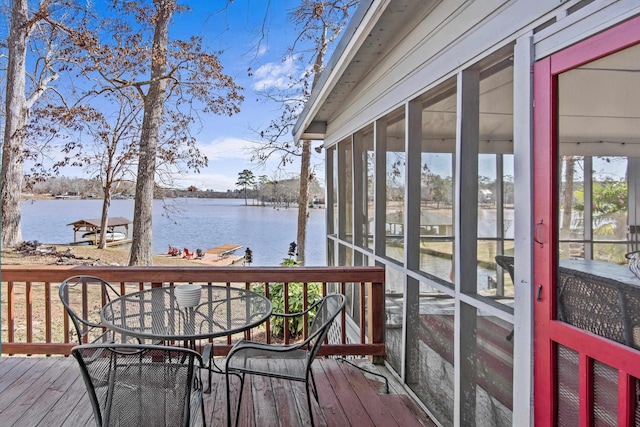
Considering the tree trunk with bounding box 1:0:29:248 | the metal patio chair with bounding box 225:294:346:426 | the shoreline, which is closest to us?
the metal patio chair with bounding box 225:294:346:426

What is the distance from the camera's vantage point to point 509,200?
74.9 inches

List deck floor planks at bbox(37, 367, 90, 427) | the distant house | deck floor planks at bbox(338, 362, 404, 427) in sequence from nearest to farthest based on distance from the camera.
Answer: the distant house
deck floor planks at bbox(37, 367, 90, 427)
deck floor planks at bbox(338, 362, 404, 427)

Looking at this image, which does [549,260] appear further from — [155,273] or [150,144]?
[150,144]

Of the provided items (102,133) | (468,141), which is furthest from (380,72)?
(102,133)

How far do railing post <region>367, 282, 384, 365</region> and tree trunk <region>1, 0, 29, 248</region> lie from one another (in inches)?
419

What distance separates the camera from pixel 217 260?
50.1 ft

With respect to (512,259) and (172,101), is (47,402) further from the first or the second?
(172,101)

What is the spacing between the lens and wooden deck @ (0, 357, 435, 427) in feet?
7.88

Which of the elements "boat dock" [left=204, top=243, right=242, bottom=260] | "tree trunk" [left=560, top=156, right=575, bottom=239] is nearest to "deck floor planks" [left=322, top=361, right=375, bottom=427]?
"tree trunk" [left=560, top=156, right=575, bottom=239]

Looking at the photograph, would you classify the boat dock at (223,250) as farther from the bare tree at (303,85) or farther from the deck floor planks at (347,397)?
the deck floor planks at (347,397)

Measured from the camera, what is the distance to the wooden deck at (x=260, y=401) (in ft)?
7.88

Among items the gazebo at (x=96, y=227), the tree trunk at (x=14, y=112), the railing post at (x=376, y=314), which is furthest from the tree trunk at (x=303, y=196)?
the gazebo at (x=96, y=227)

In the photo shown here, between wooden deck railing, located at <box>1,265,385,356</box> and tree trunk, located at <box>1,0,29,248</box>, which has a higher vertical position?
tree trunk, located at <box>1,0,29,248</box>

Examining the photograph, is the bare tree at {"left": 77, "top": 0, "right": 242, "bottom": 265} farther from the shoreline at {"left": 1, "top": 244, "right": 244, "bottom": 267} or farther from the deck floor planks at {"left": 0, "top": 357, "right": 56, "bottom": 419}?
the deck floor planks at {"left": 0, "top": 357, "right": 56, "bottom": 419}
